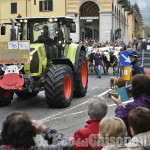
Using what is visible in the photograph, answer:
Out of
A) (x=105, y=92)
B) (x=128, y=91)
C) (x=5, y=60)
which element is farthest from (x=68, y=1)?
(x=128, y=91)

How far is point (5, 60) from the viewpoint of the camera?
418 inches

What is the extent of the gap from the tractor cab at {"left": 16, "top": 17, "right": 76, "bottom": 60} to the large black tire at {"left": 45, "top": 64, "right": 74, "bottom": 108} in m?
1.13

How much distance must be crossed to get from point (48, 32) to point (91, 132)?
795cm

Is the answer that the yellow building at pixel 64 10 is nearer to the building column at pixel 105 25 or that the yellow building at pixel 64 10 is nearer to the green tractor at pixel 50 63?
the building column at pixel 105 25

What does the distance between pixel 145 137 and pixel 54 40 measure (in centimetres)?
841

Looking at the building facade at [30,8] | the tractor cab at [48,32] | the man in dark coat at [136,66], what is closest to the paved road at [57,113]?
the man in dark coat at [136,66]

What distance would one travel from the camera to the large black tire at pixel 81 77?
12.6 meters

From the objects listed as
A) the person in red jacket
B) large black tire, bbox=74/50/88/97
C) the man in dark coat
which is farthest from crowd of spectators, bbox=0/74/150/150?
large black tire, bbox=74/50/88/97

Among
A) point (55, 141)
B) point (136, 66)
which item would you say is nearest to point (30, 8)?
point (136, 66)

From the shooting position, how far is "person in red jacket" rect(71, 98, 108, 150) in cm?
433

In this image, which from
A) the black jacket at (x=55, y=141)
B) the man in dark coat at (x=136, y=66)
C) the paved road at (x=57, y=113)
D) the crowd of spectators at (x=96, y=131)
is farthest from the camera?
the man in dark coat at (x=136, y=66)

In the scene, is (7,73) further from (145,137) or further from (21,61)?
(145,137)

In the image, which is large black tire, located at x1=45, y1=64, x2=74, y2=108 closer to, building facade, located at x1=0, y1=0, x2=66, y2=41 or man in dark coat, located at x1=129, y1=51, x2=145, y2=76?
man in dark coat, located at x1=129, y1=51, x2=145, y2=76

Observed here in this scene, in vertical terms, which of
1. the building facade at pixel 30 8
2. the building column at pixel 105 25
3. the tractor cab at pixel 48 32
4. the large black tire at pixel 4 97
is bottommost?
the large black tire at pixel 4 97
